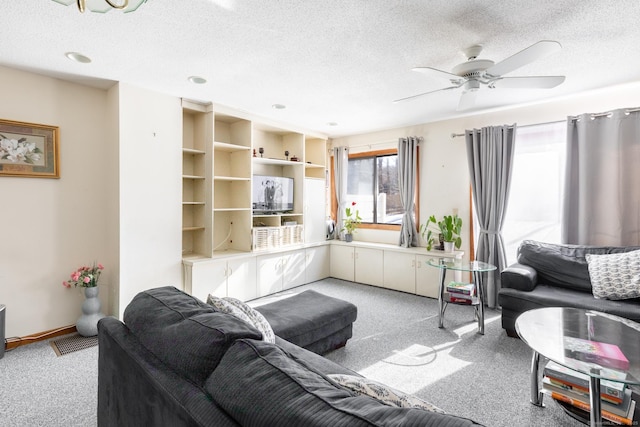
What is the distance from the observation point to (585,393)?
6.04ft

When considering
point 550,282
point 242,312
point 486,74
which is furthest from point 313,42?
point 550,282

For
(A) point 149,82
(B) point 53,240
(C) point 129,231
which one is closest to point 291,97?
(A) point 149,82

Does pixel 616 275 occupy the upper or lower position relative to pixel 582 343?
upper

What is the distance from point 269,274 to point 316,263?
3.34 feet

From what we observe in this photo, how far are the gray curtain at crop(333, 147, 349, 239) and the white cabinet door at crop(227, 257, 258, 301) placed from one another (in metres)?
1.96

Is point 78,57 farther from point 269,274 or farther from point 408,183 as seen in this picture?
point 408,183

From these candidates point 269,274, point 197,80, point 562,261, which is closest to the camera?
point 197,80

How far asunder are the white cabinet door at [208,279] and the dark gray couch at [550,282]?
3082 millimetres

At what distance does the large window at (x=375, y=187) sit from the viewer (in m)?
5.27

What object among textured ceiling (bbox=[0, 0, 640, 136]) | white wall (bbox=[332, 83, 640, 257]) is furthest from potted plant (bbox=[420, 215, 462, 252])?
textured ceiling (bbox=[0, 0, 640, 136])

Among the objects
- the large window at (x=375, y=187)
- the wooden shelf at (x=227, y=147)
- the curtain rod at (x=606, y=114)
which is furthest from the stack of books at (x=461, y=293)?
the wooden shelf at (x=227, y=147)

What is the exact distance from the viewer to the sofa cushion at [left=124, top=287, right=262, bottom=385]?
1051 mm

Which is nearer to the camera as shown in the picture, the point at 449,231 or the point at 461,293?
the point at 461,293

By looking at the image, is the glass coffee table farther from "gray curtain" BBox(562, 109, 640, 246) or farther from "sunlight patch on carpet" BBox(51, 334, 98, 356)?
"sunlight patch on carpet" BBox(51, 334, 98, 356)
